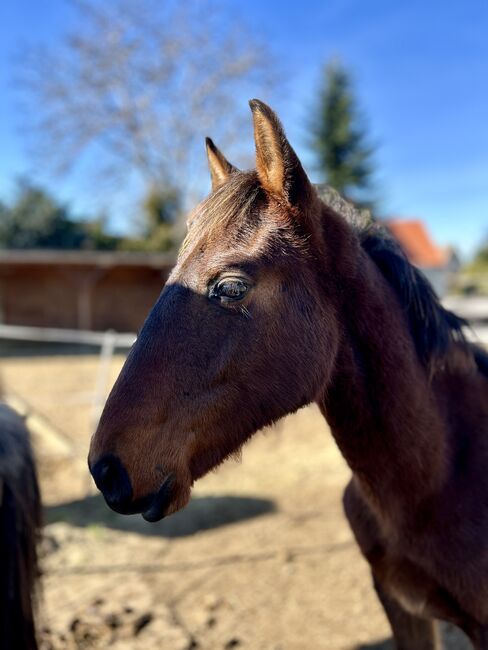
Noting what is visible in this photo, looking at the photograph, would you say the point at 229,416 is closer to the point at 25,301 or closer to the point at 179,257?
the point at 179,257

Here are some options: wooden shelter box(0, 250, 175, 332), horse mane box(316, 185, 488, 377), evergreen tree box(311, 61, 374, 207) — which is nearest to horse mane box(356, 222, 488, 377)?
horse mane box(316, 185, 488, 377)

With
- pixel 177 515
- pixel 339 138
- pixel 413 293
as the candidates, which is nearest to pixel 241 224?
pixel 413 293

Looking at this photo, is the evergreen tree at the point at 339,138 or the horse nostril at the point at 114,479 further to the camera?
the evergreen tree at the point at 339,138

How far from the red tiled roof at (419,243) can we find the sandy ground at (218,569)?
33.8 meters

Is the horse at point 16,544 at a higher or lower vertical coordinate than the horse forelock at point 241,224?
lower

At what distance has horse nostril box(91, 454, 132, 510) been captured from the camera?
129 cm

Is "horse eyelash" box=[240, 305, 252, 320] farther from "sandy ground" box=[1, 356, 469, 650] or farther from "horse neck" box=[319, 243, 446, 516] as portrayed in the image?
"sandy ground" box=[1, 356, 469, 650]

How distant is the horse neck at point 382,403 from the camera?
5.54ft

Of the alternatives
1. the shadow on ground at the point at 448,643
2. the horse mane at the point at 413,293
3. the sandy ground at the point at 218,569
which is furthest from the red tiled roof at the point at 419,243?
the horse mane at the point at 413,293

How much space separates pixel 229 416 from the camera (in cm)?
147

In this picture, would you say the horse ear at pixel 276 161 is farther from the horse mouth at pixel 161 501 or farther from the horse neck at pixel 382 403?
the horse mouth at pixel 161 501

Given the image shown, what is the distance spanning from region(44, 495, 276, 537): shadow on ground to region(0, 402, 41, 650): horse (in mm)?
2121

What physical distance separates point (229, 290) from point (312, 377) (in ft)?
1.22

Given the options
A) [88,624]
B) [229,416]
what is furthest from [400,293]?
[88,624]
